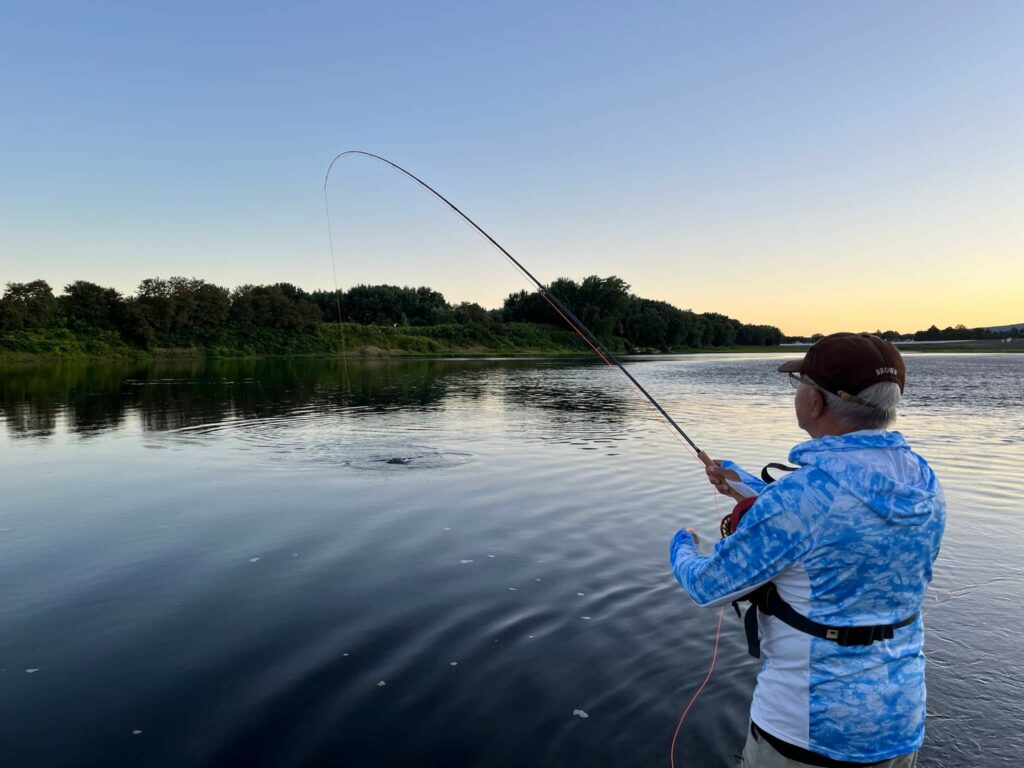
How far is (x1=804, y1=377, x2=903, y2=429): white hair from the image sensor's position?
235 centimetres

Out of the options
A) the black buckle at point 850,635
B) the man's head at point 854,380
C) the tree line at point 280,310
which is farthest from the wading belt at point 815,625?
the tree line at point 280,310

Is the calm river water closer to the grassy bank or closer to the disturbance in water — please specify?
the disturbance in water

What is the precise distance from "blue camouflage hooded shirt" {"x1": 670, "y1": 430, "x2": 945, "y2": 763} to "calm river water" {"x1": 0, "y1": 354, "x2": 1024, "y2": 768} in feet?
7.69

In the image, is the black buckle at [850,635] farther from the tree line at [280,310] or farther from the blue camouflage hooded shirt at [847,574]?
the tree line at [280,310]

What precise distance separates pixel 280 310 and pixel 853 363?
10155cm

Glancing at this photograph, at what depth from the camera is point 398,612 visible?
6566 mm

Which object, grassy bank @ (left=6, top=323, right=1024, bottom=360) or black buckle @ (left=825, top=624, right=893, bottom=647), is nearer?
black buckle @ (left=825, top=624, right=893, bottom=647)

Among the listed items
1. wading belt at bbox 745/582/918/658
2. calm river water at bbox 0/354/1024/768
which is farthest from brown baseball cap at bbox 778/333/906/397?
calm river water at bbox 0/354/1024/768

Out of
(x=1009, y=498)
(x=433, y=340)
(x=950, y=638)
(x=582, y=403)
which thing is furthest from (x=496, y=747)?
(x=433, y=340)

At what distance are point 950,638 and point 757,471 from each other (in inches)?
318

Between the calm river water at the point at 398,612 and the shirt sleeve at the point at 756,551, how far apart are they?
96.0 inches

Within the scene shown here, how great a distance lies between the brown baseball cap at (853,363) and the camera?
7.72ft

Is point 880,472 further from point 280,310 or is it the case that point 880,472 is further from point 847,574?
point 280,310

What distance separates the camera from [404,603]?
6785 mm
